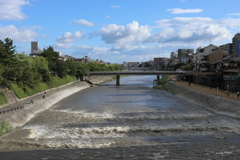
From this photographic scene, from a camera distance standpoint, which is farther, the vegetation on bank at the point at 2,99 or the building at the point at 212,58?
the building at the point at 212,58

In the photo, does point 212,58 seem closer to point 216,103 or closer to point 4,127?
point 216,103

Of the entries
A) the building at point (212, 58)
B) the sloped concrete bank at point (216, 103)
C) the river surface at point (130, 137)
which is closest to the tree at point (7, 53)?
the river surface at point (130, 137)

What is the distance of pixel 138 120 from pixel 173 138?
8026mm

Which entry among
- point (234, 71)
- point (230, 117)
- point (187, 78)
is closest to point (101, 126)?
point (230, 117)

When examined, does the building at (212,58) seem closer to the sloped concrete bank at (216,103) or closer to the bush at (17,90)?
the sloped concrete bank at (216,103)

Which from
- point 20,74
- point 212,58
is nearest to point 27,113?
point 20,74

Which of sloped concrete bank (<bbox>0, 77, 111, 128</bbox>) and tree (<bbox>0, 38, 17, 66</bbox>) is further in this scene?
tree (<bbox>0, 38, 17, 66</bbox>)

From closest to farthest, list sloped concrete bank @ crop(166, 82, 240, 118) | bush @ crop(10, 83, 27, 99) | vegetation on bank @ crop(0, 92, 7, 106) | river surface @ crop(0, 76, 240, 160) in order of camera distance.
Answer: river surface @ crop(0, 76, 240, 160), sloped concrete bank @ crop(166, 82, 240, 118), vegetation on bank @ crop(0, 92, 7, 106), bush @ crop(10, 83, 27, 99)

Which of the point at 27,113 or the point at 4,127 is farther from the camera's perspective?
the point at 27,113

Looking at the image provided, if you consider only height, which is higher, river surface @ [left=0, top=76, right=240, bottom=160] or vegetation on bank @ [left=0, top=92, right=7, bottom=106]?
vegetation on bank @ [left=0, top=92, right=7, bottom=106]

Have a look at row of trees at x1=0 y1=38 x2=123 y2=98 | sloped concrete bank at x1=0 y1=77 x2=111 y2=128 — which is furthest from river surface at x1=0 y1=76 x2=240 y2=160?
row of trees at x1=0 y1=38 x2=123 y2=98

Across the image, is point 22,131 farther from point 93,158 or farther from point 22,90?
point 22,90

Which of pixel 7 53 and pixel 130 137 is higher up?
pixel 7 53

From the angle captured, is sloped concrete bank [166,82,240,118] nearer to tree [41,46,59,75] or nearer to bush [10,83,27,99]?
bush [10,83,27,99]
